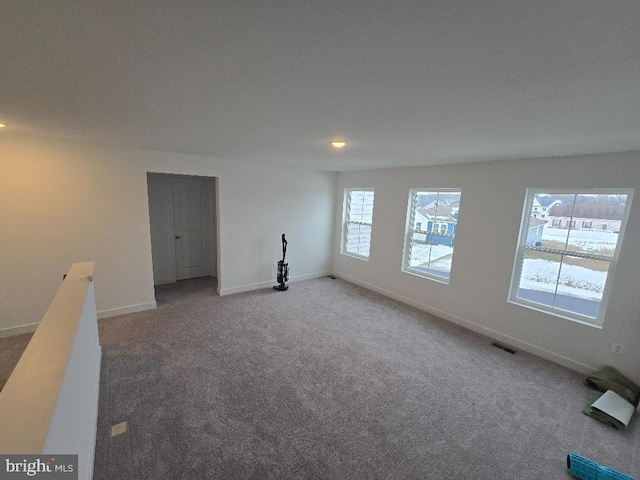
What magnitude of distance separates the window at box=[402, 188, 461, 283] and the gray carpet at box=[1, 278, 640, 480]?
105cm

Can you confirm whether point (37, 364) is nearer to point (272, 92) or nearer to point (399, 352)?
point (272, 92)

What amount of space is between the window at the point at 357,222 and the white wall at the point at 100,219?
5.22ft

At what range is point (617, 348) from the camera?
2.78 m

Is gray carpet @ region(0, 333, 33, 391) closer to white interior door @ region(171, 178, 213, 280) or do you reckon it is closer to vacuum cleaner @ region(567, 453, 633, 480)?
white interior door @ region(171, 178, 213, 280)

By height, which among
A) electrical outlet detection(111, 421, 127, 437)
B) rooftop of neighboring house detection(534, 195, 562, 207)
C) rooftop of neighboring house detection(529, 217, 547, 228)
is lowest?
electrical outlet detection(111, 421, 127, 437)

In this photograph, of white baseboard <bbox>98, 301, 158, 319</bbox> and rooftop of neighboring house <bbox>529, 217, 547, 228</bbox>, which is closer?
rooftop of neighboring house <bbox>529, 217, 547, 228</bbox>

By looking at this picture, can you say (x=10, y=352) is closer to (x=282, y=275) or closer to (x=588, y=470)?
(x=282, y=275)

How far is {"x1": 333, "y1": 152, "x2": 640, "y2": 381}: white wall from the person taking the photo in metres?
2.71

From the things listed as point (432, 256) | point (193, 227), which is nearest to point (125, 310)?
point (193, 227)

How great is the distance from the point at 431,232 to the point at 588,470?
3160mm

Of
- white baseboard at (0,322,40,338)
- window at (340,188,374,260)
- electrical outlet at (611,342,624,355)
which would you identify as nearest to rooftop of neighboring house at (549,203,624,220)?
electrical outlet at (611,342,624,355)

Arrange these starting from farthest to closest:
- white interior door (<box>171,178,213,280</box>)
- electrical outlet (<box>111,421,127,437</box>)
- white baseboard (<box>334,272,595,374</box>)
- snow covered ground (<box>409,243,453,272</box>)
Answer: white interior door (<box>171,178,213,280</box>) → snow covered ground (<box>409,243,453,272</box>) → white baseboard (<box>334,272,595,374</box>) → electrical outlet (<box>111,421,127,437</box>)

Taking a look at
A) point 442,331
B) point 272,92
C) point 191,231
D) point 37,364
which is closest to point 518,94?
point 272,92

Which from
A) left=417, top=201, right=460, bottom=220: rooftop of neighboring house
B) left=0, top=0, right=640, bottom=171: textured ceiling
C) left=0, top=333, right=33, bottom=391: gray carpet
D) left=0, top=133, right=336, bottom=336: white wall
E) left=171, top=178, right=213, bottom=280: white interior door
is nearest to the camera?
left=0, top=0, right=640, bottom=171: textured ceiling
